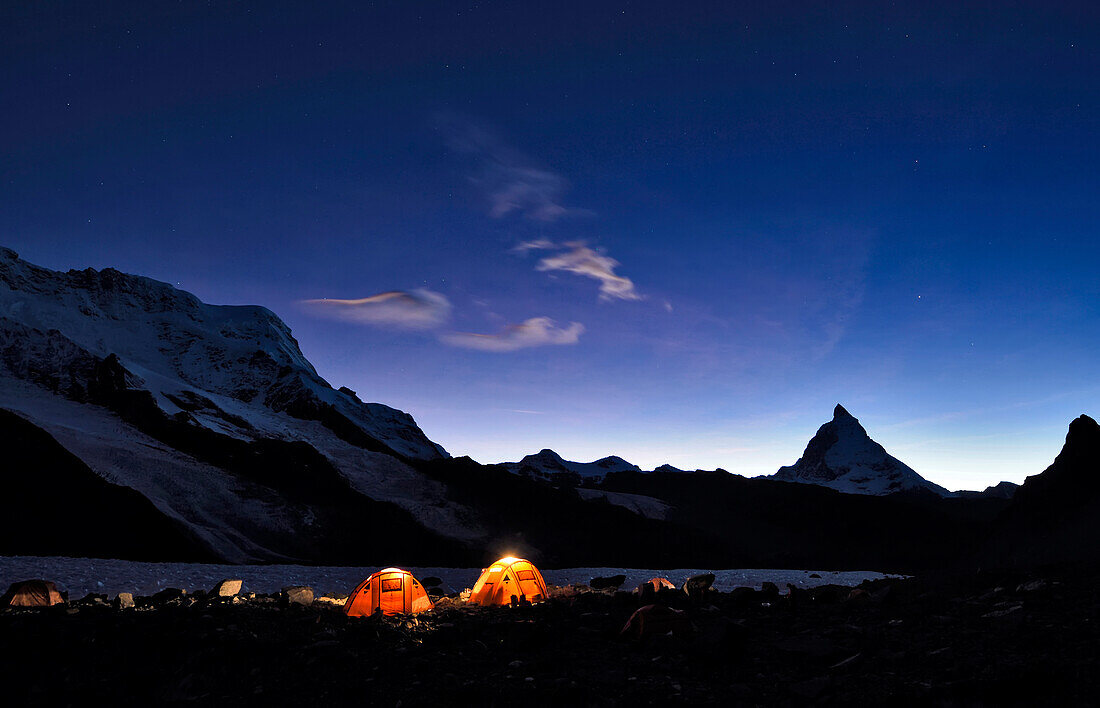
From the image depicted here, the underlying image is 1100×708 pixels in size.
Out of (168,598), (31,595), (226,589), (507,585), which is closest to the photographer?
(31,595)

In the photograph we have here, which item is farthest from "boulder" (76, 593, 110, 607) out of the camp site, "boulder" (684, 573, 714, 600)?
"boulder" (684, 573, 714, 600)

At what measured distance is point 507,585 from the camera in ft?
62.8

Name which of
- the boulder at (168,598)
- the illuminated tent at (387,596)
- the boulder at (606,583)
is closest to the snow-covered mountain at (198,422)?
the boulder at (168,598)

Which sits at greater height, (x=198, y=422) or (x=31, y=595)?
(x=198, y=422)

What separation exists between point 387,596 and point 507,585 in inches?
164

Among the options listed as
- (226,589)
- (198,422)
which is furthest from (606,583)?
(198,422)

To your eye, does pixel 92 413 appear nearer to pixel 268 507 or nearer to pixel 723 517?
pixel 268 507

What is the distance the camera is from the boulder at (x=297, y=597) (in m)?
16.0

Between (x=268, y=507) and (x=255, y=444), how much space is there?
1776cm

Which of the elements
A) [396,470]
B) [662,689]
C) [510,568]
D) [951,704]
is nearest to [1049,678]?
[951,704]

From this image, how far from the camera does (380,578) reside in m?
17.1

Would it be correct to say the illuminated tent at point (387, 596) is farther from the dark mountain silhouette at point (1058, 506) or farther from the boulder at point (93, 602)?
the dark mountain silhouette at point (1058, 506)

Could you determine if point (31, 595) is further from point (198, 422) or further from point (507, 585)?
point (198, 422)

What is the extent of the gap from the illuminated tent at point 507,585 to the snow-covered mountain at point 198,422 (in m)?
48.1
